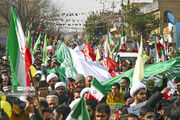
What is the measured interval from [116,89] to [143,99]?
1.01 metres

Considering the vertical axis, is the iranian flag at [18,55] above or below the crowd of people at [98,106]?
above

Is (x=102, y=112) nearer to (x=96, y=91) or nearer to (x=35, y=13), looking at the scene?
(x=96, y=91)

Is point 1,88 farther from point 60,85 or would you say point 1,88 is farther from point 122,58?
point 122,58

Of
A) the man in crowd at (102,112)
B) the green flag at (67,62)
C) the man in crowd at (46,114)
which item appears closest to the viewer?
the man in crowd at (102,112)

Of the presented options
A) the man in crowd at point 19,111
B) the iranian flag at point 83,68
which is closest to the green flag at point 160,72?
the iranian flag at point 83,68

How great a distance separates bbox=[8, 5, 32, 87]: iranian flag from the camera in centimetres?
572

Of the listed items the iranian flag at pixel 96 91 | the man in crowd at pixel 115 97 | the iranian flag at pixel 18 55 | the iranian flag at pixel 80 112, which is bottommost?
the man in crowd at pixel 115 97

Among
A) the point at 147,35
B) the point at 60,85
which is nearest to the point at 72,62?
the point at 60,85

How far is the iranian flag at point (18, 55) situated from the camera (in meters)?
5.72

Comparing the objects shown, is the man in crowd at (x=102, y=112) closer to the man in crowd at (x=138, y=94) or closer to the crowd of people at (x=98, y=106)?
the crowd of people at (x=98, y=106)

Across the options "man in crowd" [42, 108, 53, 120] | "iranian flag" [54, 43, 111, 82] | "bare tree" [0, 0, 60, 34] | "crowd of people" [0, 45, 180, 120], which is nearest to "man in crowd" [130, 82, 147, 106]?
"crowd of people" [0, 45, 180, 120]

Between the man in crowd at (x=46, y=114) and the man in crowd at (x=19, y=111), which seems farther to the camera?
the man in crowd at (x=46, y=114)

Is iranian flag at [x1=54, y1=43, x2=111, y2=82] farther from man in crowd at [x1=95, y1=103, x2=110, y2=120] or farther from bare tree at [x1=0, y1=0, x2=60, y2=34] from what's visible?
bare tree at [x1=0, y1=0, x2=60, y2=34]

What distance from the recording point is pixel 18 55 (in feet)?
19.4
